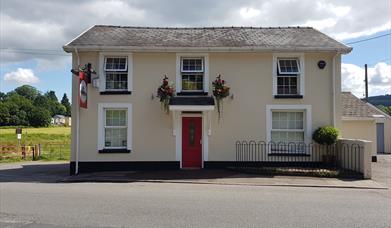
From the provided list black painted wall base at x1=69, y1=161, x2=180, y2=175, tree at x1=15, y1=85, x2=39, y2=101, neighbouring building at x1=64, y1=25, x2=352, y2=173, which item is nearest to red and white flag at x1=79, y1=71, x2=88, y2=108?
neighbouring building at x1=64, y1=25, x2=352, y2=173

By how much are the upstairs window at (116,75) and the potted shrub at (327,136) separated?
26.4 feet

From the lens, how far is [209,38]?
64.5 ft

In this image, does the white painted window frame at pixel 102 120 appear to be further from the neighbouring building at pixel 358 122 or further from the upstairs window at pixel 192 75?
the neighbouring building at pixel 358 122

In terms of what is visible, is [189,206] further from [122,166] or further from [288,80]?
[288,80]

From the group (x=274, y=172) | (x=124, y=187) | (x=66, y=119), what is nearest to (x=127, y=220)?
(x=124, y=187)

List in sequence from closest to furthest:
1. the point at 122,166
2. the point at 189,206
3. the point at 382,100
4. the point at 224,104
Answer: the point at 189,206 < the point at 122,166 < the point at 224,104 < the point at 382,100

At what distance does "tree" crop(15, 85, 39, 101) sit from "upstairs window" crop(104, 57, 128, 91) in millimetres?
133946

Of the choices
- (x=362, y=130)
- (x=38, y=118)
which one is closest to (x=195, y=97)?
(x=362, y=130)

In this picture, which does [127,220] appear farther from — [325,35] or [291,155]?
[325,35]

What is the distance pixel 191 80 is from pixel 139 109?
247 cm

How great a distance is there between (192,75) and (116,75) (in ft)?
10.4

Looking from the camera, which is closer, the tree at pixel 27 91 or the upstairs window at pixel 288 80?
the upstairs window at pixel 288 80

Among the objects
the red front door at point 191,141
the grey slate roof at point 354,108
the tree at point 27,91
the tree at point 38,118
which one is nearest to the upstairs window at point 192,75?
the red front door at point 191,141

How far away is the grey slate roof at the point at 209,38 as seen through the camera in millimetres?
18325
